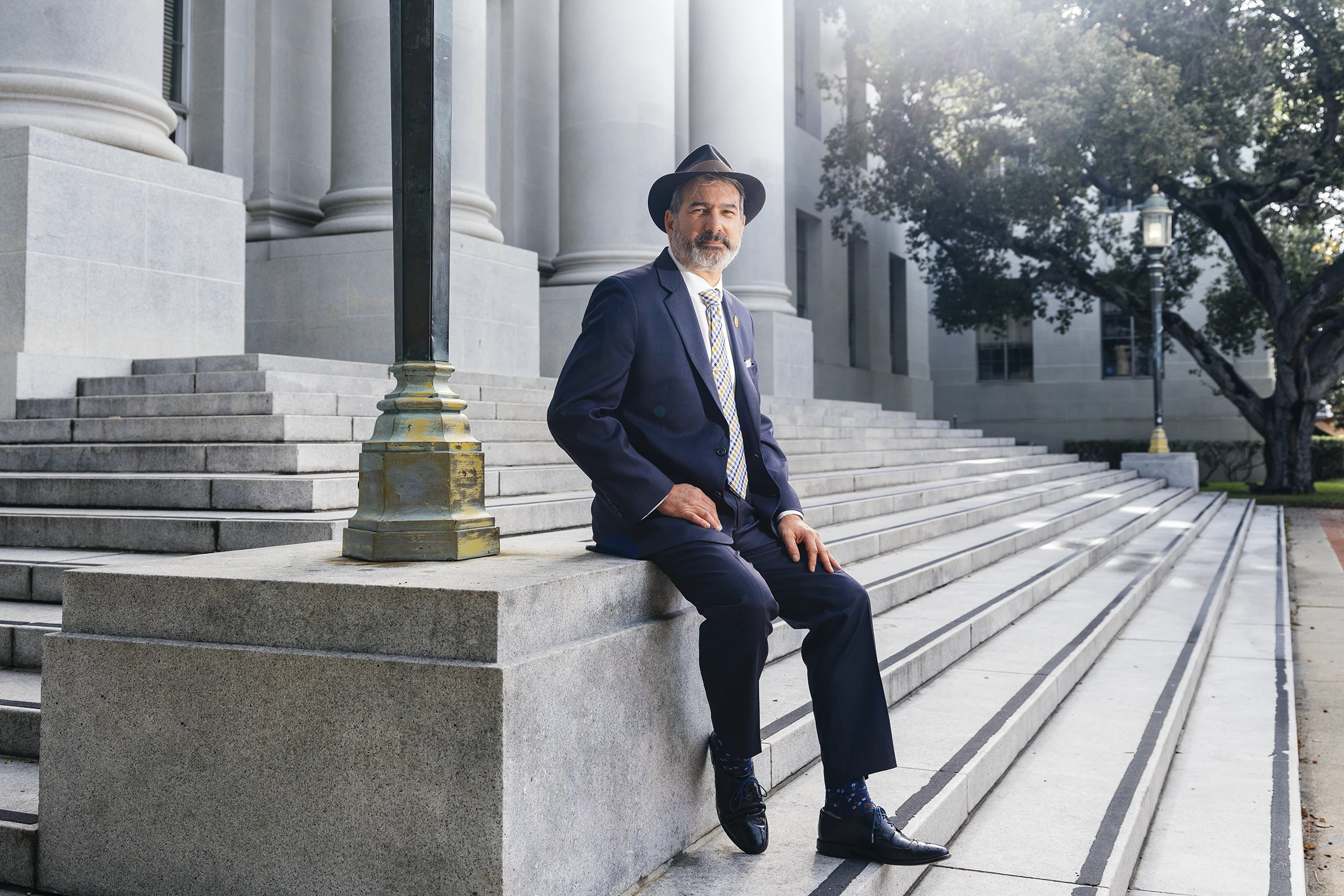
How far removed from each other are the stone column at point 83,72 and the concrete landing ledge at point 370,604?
20.0ft

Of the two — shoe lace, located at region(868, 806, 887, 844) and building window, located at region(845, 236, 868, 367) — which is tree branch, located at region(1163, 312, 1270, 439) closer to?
building window, located at region(845, 236, 868, 367)

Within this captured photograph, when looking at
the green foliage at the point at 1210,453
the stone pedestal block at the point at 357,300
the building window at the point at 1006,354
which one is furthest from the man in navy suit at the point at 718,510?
the building window at the point at 1006,354

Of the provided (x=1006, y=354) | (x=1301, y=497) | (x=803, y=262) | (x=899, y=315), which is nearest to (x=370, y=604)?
(x=1301, y=497)

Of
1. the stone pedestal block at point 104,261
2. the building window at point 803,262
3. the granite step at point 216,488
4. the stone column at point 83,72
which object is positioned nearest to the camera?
the granite step at point 216,488

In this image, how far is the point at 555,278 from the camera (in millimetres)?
14391

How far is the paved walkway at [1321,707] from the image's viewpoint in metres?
4.24

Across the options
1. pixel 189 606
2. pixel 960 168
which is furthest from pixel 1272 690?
pixel 960 168

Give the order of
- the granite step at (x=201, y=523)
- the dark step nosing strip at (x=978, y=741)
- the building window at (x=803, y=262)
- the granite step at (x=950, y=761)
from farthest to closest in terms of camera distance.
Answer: the building window at (x=803, y=262), the granite step at (x=201, y=523), the dark step nosing strip at (x=978, y=741), the granite step at (x=950, y=761)

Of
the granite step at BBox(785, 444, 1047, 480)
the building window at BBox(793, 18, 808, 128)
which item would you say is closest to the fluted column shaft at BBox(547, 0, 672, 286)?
the granite step at BBox(785, 444, 1047, 480)

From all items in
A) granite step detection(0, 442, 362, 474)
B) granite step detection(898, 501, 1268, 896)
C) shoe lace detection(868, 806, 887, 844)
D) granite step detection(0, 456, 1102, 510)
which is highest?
granite step detection(0, 442, 362, 474)

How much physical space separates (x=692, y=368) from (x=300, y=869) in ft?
5.53

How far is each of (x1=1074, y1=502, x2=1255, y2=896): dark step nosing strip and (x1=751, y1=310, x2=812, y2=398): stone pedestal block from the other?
9488 mm

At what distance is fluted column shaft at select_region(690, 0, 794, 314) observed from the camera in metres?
16.1

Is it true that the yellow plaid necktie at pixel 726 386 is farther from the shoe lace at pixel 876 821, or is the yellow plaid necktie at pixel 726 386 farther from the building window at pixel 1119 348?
the building window at pixel 1119 348
